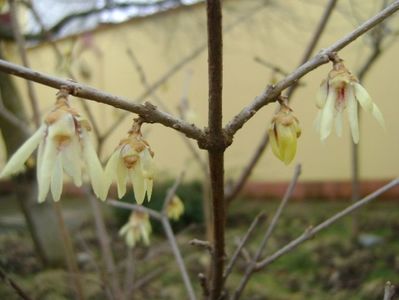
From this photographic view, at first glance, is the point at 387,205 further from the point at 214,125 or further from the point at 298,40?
the point at 214,125

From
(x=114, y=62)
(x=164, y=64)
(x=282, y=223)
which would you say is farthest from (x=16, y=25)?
(x=114, y=62)

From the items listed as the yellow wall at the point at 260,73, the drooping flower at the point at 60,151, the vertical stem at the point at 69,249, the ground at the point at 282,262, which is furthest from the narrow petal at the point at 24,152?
the yellow wall at the point at 260,73

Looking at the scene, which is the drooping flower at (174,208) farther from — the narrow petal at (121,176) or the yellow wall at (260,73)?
the yellow wall at (260,73)

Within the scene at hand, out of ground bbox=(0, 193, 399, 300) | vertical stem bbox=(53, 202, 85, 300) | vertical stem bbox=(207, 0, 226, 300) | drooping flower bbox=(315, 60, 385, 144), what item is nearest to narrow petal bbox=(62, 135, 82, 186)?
vertical stem bbox=(207, 0, 226, 300)

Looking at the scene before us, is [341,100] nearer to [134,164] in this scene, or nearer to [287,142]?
[287,142]

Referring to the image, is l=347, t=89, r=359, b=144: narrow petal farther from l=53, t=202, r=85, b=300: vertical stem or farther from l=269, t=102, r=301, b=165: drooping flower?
l=53, t=202, r=85, b=300: vertical stem

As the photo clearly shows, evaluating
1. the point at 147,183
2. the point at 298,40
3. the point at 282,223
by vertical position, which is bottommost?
the point at 282,223

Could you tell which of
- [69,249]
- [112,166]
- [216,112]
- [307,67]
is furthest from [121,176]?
[69,249]
